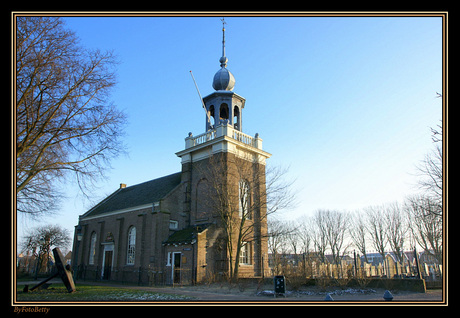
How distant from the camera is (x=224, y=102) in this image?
31453 millimetres

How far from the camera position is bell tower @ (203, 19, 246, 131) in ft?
103

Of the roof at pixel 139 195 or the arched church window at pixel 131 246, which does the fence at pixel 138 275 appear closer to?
the arched church window at pixel 131 246

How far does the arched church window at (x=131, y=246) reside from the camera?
32.2 metres

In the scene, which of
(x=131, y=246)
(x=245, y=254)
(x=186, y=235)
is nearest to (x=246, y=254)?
(x=245, y=254)

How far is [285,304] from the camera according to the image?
873cm

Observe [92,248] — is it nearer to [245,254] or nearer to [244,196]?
[245,254]

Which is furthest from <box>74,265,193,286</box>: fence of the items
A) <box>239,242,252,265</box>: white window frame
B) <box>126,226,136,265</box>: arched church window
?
<box>239,242,252,265</box>: white window frame

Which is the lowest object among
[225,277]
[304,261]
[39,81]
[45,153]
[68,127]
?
[225,277]

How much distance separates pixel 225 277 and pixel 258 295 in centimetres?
884

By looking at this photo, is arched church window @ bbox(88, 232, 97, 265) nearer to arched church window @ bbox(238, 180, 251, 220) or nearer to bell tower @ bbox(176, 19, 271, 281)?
bell tower @ bbox(176, 19, 271, 281)

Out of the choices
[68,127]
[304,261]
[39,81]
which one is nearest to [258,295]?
[304,261]

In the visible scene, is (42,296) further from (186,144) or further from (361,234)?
(361,234)

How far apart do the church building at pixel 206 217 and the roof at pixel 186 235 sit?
13 centimetres

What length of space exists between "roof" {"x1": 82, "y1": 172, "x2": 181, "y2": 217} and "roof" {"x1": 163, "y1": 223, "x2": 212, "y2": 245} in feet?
13.7
